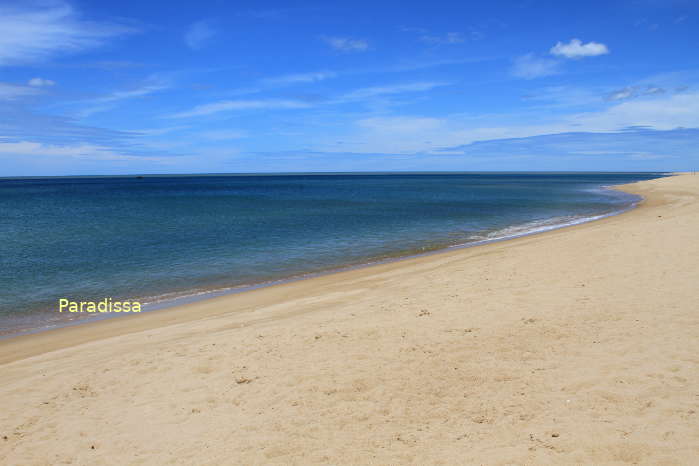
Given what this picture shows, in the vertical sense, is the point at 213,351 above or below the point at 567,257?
below

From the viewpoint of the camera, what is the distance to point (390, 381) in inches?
283

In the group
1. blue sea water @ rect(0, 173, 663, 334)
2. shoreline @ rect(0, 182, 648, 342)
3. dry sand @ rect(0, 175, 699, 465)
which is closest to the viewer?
dry sand @ rect(0, 175, 699, 465)

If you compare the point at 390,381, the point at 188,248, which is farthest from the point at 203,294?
the point at 390,381

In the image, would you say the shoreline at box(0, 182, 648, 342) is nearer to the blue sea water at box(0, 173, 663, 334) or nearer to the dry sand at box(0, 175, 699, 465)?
the blue sea water at box(0, 173, 663, 334)

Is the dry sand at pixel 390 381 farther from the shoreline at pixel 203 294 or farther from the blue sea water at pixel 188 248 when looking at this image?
the blue sea water at pixel 188 248

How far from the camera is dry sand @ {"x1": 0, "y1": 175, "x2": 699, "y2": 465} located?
550cm

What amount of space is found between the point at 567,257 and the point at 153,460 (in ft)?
48.1

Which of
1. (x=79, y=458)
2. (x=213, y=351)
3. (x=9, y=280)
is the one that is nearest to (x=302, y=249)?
(x=9, y=280)

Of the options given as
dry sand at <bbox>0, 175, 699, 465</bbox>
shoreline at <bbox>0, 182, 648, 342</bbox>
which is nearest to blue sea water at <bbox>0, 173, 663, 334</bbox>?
shoreline at <bbox>0, 182, 648, 342</bbox>

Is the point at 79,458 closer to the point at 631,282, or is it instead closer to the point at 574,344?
the point at 574,344

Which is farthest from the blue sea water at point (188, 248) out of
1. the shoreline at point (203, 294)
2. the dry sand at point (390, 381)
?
the dry sand at point (390, 381)

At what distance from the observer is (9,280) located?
1881 centimetres

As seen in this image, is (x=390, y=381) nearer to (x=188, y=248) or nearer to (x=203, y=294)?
(x=203, y=294)

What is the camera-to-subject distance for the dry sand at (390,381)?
5.50m
